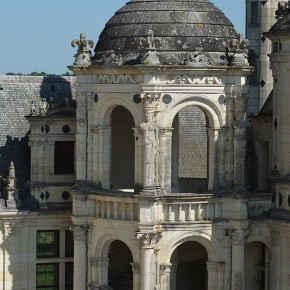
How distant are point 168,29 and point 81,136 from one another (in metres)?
6.16

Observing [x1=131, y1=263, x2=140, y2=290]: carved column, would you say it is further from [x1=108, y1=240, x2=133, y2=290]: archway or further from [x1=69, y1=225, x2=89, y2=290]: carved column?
[x1=108, y1=240, x2=133, y2=290]: archway

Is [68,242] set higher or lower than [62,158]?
lower

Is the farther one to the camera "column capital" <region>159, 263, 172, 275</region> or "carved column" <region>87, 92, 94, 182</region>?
"carved column" <region>87, 92, 94, 182</region>

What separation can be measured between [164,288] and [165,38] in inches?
418

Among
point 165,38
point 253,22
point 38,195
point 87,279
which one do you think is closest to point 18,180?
point 38,195

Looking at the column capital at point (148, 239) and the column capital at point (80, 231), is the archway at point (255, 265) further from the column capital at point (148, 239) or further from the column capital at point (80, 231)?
the column capital at point (80, 231)

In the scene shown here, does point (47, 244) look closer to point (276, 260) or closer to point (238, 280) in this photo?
point (238, 280)

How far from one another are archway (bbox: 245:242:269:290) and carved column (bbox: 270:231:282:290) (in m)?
1.73

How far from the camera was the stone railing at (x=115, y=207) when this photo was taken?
62750mm

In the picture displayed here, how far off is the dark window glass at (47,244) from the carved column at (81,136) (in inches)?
185

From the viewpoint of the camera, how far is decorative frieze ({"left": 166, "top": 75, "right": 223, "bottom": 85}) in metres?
62.2

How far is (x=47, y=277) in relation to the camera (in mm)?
68938

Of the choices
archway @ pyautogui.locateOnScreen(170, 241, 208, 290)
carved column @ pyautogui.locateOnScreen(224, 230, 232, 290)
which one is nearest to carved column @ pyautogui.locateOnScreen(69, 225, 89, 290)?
archway @ pyautogui.locateOnScreen(170, 241, 208, 290)

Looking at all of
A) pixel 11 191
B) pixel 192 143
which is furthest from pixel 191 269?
pixel 11 191
